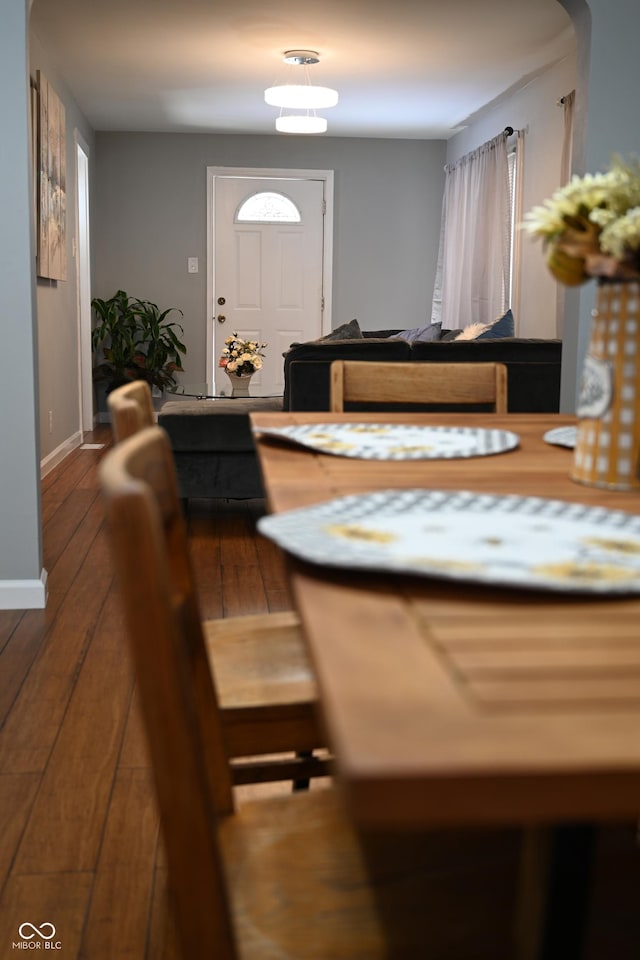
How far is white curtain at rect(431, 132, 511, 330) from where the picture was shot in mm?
6992

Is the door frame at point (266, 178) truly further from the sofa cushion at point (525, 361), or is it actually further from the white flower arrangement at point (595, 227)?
the white flower arrangement at point (595, 227)

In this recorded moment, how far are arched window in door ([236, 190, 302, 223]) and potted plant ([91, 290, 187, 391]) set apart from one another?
3.57ft

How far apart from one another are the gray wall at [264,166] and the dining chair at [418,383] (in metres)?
6.94

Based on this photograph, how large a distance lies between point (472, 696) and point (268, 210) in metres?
8.78

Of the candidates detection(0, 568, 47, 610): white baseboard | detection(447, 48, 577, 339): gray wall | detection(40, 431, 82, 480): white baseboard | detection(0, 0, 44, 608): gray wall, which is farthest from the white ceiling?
detection(0, 568, 47, 610): white baseboard

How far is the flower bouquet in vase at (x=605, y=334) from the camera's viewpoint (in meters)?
1.12

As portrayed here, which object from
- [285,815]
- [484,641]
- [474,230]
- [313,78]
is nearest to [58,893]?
[285,815]

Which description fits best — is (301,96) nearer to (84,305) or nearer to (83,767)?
(84,305)

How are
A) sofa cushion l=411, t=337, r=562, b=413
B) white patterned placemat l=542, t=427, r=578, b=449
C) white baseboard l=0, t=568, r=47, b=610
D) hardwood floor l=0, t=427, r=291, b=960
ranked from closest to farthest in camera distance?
white patterned placemat l=542, t=427, r=578, b=449 < hardwood floor l=0, t=427, r=291, b=960 < white baseboard l=0, t=568, r=47, b=610 < sofa cushion l=411, t=337, r=562, b=413

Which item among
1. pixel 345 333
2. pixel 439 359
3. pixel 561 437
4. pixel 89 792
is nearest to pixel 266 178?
pixel 345 333

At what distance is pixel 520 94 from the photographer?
22.3 feet

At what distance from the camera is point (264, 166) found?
873 centimetres

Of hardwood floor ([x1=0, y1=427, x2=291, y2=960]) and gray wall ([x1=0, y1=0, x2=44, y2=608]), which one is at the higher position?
gray wall ([x1=0, y1=0, x2=44, y2=608])

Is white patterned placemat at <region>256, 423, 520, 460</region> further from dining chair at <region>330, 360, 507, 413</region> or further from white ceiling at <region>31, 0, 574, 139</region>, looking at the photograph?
white ceiling at <region>31, 0, 574, 139</region>
